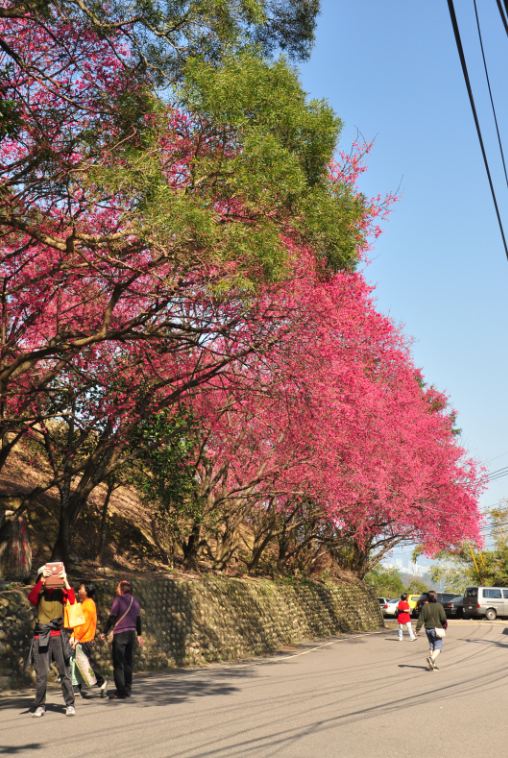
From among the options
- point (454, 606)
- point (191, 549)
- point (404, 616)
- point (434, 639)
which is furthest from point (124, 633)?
point (454, 606)

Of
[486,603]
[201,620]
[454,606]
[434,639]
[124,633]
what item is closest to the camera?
[124,633]

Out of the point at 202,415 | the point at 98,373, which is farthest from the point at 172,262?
the point at 202,415

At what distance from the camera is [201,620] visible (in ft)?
64.0

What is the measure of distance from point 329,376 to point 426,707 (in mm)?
7394

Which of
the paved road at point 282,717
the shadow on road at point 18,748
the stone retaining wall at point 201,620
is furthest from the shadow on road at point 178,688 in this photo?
the shadow on road at point 18,748

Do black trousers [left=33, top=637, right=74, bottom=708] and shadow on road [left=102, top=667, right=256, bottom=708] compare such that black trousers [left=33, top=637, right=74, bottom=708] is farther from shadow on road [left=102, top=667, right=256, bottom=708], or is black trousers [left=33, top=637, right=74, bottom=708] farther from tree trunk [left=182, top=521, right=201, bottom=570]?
tree trunk [left=182, top=521, right=201, bottom=570]

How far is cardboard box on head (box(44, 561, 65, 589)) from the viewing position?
10.5m

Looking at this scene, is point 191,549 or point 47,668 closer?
point 47,668

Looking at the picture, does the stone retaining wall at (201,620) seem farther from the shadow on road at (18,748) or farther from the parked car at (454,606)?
the parked car at (454,606)

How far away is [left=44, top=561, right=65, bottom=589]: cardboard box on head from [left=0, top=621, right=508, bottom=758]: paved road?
4.86ft

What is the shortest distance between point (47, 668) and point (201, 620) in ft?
31.5

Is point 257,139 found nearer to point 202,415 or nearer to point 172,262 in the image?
point 172,262

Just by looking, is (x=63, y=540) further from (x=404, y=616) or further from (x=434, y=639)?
(x=404, y=616)

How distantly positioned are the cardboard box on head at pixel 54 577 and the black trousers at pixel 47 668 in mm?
637
